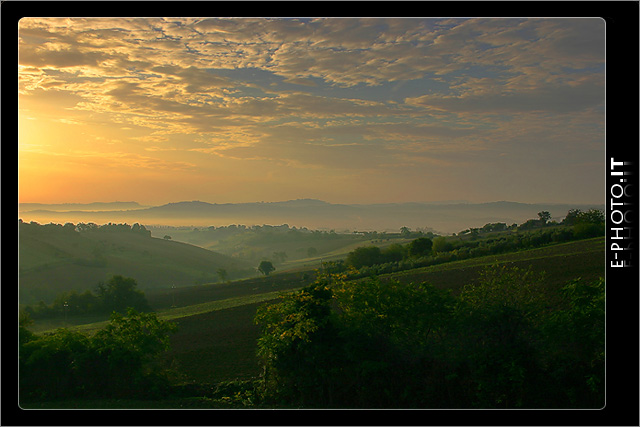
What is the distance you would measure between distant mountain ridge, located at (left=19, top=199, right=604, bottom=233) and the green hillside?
9.64 ft

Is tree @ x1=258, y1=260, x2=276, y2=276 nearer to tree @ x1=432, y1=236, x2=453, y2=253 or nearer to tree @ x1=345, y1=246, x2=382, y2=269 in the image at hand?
tree @ x1=345, y1=246, x2=382, y2=269

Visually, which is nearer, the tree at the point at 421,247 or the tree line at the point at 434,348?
the tree line at the point at 434,348

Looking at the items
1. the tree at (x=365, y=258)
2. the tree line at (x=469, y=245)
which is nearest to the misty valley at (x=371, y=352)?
the tree line at (x=469, y=245)

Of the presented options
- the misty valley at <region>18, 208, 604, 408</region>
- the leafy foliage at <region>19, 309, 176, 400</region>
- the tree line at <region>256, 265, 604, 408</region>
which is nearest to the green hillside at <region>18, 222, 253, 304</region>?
the leafy foliage at <region>19, 309, 176, 400</region>

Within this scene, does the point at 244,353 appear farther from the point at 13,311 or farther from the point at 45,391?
the point at 13,311

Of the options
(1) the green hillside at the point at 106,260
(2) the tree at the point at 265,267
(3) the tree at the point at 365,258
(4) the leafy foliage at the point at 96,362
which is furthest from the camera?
(2) the tree at the point at 265,267

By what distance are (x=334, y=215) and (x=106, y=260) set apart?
977 inches

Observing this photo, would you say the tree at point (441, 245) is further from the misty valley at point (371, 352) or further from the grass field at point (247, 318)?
the misty valley at point (371, 352)

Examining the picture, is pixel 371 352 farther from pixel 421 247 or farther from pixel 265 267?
pixel 265 267

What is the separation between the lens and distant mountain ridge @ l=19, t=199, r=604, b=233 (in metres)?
10.3

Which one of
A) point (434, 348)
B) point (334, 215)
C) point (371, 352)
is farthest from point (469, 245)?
point (371, 352)

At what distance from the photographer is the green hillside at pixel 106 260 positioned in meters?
18.1

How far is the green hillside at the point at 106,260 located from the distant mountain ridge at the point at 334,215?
2.94 m

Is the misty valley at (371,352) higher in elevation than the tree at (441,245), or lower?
lower
